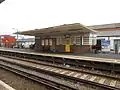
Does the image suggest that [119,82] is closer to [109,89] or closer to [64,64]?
[109,89]

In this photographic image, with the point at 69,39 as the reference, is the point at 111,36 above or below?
above

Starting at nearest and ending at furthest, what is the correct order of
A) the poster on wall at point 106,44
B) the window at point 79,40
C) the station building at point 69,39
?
the station building at point 69,39
the window at point 79,40
the poster on wall at point 106,44

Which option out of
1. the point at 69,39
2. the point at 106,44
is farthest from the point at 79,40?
the point at 106,44

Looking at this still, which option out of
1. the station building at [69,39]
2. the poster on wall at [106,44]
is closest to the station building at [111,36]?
the poster on wall at [106,44]

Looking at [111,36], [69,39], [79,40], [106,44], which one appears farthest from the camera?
[111,36]

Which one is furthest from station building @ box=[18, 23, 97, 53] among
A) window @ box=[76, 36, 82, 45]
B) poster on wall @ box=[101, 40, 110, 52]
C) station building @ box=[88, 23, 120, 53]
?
station building @ box=[88, 23, 120, 53]

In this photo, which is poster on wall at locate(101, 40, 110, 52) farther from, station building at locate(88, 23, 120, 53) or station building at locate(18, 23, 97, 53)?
station building at locate(18, 23, 97, 53)

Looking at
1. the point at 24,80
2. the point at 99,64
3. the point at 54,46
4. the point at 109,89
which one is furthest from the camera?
the point at 54,46

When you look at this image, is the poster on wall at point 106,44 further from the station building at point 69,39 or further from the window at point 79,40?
the window at point 79,40

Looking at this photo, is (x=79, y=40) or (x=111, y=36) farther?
(x=111, y=36)

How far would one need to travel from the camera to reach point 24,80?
10.0m

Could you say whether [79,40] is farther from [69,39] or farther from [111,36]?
[111,36]

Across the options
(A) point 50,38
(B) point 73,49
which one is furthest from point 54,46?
(B) point 73,49

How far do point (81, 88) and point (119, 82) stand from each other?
2502 mm
